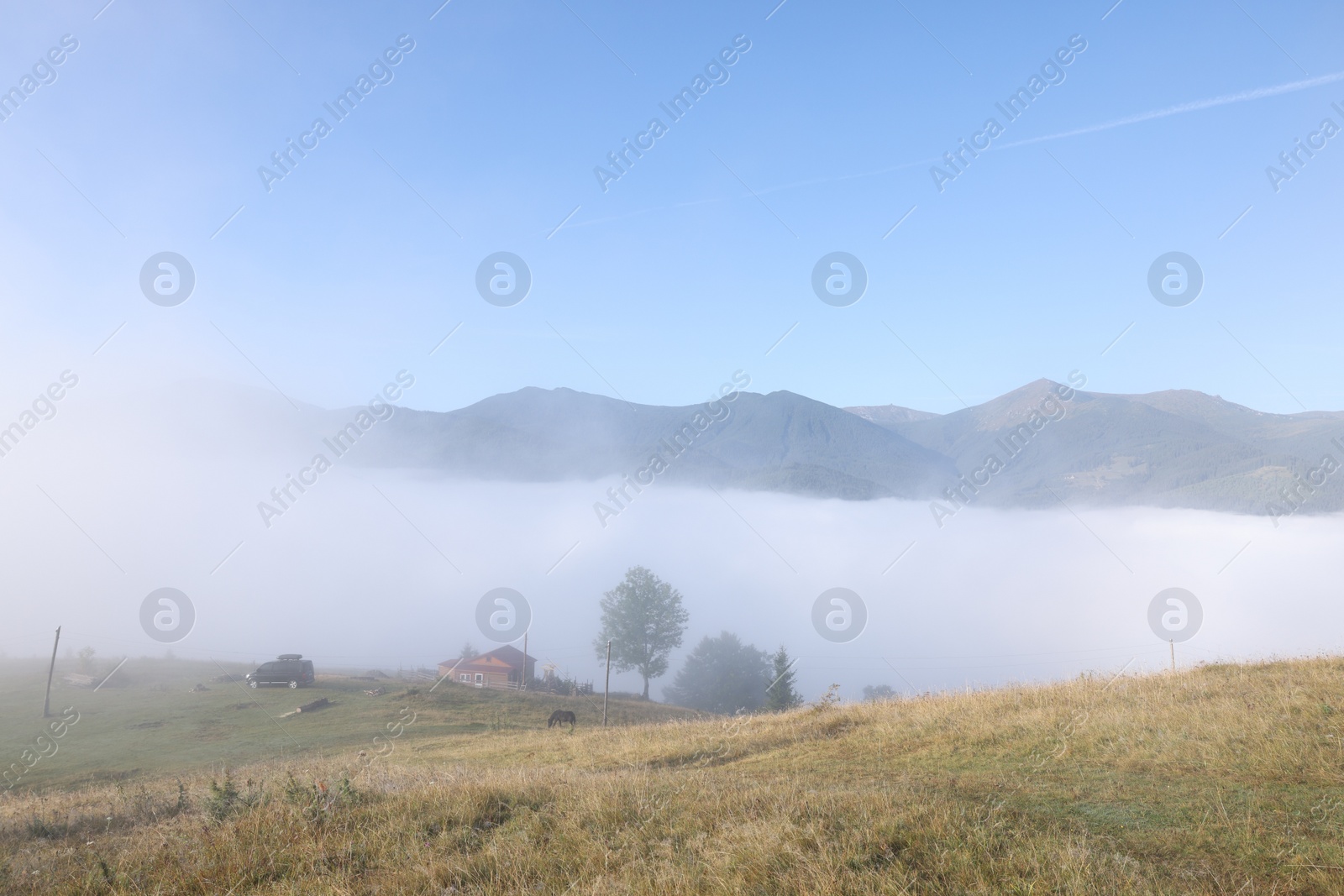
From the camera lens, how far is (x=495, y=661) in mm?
78938

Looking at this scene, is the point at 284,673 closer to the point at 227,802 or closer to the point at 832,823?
the point at 227,802

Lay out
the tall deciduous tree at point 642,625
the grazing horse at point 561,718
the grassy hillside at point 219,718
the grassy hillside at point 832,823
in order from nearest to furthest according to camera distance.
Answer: the grassy hillside at point 832,823
the grassy hillside at point 219,718
the grazing horse at point 561,718
the tall deciduous tree at point 642,625

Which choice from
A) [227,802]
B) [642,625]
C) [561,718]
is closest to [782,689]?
[642,625]

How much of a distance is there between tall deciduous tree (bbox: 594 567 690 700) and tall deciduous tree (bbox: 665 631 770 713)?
1489cm

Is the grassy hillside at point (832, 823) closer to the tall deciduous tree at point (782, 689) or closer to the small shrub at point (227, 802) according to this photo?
the small shrub at point (227, 802)

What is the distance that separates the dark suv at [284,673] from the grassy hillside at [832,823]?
4034 centimetres

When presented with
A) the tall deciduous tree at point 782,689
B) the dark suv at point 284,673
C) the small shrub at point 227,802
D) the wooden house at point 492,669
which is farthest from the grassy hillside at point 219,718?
the wooden house at point 492,669

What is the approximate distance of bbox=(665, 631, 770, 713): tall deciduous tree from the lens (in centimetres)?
10081

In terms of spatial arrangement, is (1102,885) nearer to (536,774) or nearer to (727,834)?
(727,834)

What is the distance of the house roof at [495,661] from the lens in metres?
79.0

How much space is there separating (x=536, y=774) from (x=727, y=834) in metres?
5.90

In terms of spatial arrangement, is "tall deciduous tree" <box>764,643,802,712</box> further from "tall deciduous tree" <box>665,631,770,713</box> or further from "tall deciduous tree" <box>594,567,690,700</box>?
"tall deciduous tree" <box>665,631,770,713</box>

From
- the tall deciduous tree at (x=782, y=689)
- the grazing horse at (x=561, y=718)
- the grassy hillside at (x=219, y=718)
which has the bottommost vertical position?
the tall deciduous tree at (x=782, y=689)

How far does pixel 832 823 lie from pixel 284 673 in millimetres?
52893
